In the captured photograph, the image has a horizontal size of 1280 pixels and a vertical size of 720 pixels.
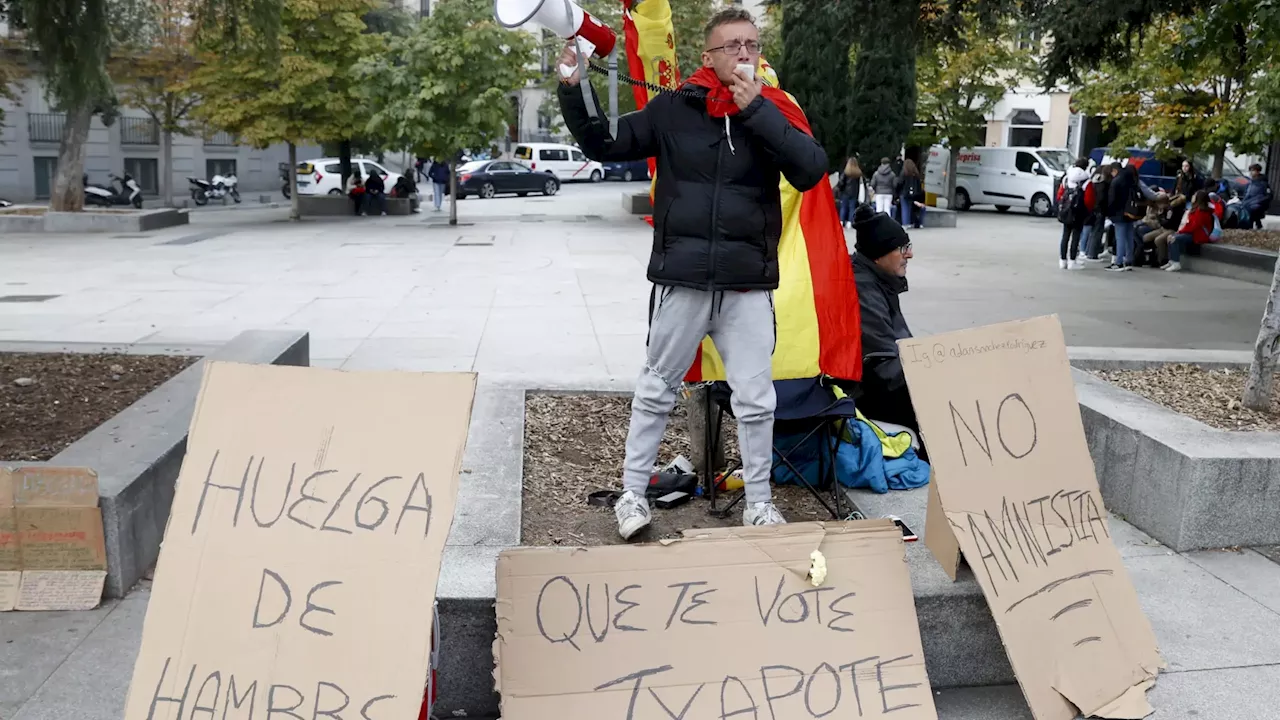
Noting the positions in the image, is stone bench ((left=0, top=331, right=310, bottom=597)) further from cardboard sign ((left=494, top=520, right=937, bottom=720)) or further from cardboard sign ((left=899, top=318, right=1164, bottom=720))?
cardboard sign ((left=899, top=318, right=1164, bottom=720))

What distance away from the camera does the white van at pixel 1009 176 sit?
28141 millimetres

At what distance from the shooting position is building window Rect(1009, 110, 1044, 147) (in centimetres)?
4122

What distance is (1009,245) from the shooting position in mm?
19469

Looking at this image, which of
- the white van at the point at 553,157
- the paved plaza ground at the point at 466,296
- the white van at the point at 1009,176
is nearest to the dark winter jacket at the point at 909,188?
the paved plaza ground at the point at 466,296

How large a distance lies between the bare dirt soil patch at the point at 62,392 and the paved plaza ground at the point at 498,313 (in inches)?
25.4

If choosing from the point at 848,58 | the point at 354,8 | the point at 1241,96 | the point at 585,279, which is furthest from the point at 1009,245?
the point at 354,8

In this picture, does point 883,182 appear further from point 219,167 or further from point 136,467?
point 219,167

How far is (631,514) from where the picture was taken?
3.76 metres

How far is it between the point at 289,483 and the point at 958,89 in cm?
2827

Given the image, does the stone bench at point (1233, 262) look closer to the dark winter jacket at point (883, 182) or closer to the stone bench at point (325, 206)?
the dark winter jacket at point (883, 182)

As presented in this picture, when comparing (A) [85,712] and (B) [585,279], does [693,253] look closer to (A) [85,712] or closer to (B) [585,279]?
Answer: (A) [85,712]

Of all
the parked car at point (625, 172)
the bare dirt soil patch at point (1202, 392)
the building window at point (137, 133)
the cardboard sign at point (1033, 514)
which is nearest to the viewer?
the cardboard sign at point (1033, 514)

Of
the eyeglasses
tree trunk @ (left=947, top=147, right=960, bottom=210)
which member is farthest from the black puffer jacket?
tree trunk @ (left=947, top=147, right=960, bottom=210)

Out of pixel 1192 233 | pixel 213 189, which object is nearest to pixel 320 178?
pixel 213 189
